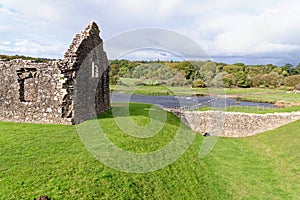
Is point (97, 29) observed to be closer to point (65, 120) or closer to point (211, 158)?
point (65, 120)

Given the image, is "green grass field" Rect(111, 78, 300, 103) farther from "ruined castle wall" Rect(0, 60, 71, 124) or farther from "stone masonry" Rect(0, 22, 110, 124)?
"ruined castle wall" Rect(0, 60, 71, 124)

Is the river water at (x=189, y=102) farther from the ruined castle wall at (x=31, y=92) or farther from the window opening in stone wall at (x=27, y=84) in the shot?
the ruined castle wall at (x=31, y=92)

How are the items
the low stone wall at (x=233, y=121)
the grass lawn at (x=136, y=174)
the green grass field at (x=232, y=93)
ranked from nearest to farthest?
the grass lawn at (x=136, y=174) → the low stone wall at (x=233, y=121) → the green grass field at (x=232, y=93)

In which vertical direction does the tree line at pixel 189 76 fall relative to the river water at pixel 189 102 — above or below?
above

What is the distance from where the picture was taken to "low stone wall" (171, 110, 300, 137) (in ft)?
94.1

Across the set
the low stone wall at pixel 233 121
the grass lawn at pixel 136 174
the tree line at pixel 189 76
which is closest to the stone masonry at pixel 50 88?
the grass lawn at pixel 136 174

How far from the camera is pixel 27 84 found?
59.1 ft

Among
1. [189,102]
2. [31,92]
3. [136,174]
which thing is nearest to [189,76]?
[189,102]

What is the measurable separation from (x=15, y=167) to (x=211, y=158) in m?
13.7

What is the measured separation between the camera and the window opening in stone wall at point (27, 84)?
688 inches

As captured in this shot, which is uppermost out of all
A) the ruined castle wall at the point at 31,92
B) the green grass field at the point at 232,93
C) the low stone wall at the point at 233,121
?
the ruined castle wall at the point at 31,92

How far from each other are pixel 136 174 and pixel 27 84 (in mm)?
9880

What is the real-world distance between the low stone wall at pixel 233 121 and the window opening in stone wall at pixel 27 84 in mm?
17310

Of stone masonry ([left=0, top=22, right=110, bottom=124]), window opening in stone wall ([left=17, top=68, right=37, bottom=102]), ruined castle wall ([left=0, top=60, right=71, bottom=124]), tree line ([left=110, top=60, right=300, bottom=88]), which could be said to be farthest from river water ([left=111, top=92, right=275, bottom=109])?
ruined castle wall ([left=0, top=60, right=71, bottom=124])
